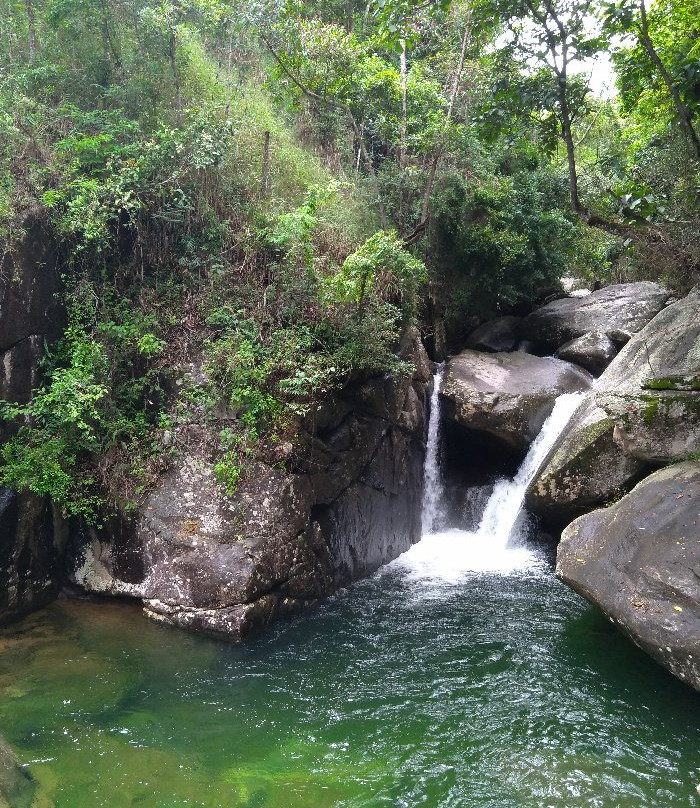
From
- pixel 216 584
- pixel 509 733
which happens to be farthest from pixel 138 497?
pixel 509 733

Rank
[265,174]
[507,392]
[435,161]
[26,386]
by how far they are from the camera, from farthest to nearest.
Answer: [435,161]
[507,392]
[265,174]
[26,386]

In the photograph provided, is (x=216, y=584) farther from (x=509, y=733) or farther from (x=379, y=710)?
(x=509, y=733)

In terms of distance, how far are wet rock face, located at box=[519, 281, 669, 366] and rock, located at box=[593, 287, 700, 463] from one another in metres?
3.80

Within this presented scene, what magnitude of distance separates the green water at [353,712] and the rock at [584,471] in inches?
60.0

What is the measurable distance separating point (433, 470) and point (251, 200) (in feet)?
21.3

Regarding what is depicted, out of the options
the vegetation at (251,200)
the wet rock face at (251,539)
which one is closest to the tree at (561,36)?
the vegetation at (251,200)

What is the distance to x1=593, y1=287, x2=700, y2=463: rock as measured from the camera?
7707 millimetres

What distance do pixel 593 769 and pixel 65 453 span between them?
7313mm

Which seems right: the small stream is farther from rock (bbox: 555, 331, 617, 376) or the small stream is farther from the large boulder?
rock (bbox: 555, 331, 617, 376)

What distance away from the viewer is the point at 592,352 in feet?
44.4

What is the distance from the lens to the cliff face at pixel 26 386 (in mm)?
8180

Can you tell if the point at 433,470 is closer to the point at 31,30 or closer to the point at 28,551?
the point at 28,551

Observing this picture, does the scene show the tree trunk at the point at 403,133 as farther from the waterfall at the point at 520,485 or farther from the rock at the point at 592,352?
the waterfall at the point at 520,485

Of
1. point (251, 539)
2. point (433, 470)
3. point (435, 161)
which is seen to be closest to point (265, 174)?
point (435, 161)
